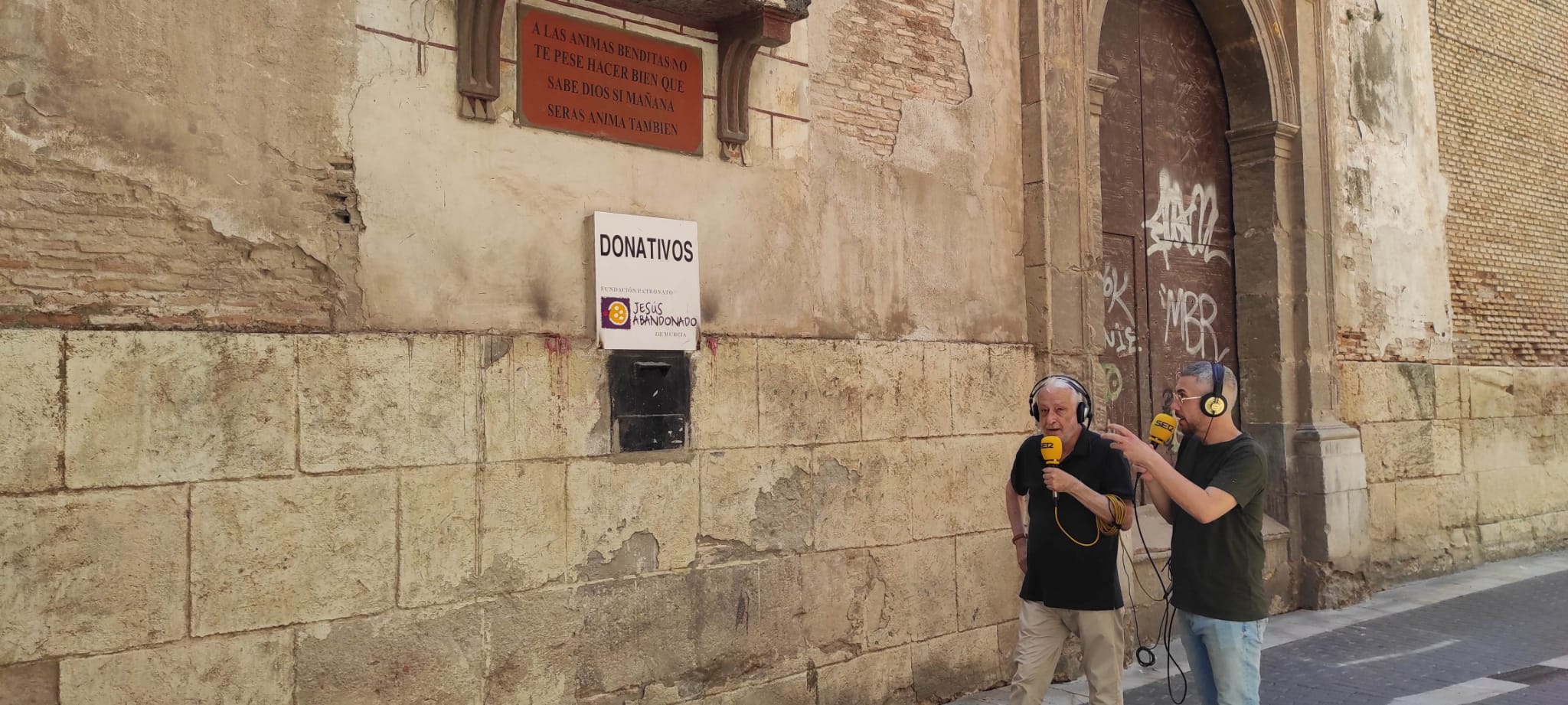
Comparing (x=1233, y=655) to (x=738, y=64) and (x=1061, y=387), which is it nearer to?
(x=1061, y=387)

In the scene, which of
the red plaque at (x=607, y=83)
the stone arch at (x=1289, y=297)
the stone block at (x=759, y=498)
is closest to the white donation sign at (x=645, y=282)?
the red plaque at (x=607, y=83)

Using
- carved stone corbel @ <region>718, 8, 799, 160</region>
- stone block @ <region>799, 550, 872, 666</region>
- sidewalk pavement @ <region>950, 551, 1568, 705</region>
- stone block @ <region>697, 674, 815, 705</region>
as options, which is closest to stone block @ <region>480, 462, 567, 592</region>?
stone block @ <region>697, 674, 815, 705</region>

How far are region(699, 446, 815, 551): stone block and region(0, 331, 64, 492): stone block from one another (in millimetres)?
2574

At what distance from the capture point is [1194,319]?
8.97 meters

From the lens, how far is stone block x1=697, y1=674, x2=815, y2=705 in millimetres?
5371

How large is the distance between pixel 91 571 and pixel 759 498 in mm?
2814

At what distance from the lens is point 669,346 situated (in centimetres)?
522

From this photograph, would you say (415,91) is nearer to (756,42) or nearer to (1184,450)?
(756,42)

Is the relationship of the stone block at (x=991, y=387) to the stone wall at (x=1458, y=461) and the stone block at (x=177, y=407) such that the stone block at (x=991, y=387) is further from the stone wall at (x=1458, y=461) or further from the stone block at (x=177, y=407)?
the stone wall at (x=1458, y=461)

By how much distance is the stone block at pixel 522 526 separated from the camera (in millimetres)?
4645

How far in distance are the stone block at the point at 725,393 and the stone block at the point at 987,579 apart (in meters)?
1.66

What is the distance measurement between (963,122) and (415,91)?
3.31 meters

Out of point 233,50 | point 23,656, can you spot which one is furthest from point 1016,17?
point 23,656

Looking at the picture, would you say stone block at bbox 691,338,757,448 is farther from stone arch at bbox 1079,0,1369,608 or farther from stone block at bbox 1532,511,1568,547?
stone block at bbox 1532,511,1568,547
